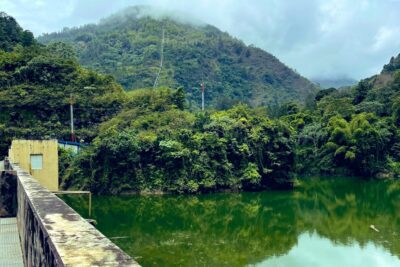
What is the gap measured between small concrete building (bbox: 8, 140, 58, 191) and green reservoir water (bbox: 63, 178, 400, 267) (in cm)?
284

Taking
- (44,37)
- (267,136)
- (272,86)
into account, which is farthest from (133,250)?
(44,37)

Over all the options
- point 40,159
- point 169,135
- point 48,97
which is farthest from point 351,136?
point 40,159

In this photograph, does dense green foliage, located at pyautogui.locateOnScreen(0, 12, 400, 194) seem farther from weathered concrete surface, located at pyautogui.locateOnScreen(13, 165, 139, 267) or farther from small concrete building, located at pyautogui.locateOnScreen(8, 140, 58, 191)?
weathered concrete surface, located at pyautogui.locateOnScreen(13, 165, 139, 267)

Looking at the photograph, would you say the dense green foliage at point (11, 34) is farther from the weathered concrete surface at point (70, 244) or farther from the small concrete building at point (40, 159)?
the weathered concrete surface at point (70, 244)

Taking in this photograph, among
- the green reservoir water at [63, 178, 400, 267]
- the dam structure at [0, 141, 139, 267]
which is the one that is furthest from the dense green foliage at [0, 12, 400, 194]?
the dam structure at [0, 141, 139, 267]

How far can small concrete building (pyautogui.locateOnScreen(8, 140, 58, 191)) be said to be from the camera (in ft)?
34.5

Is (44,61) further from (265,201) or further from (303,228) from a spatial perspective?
(303,228)

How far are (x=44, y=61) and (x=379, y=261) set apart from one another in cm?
2309

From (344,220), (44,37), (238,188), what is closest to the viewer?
(344,220)

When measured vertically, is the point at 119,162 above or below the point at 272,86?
below

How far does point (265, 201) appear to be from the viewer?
21.8 meters

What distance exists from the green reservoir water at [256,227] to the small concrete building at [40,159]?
9.31 ft

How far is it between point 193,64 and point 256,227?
147 feet

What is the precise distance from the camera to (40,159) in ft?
34.9
